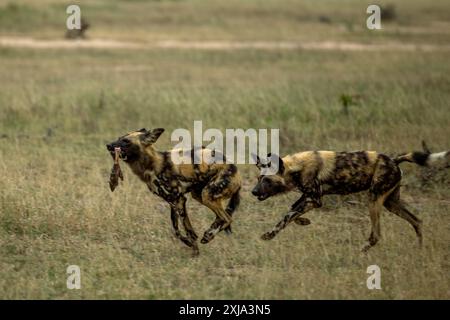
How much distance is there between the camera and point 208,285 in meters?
6.20

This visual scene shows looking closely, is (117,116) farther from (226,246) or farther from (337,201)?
(226,246)

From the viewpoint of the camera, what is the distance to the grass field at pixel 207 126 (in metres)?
6.33

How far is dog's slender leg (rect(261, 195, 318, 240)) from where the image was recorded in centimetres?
691

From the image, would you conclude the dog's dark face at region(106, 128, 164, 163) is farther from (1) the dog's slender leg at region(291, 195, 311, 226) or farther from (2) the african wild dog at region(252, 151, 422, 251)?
(1) the dog's slender leg at region(291, 195, 311, 226)

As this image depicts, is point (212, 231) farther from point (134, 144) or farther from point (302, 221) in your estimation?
point (134, 144)

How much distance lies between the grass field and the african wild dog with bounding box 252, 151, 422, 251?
337 millimetres

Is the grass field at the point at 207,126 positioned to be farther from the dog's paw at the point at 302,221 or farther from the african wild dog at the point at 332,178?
the african wild dog at the point at 332,178

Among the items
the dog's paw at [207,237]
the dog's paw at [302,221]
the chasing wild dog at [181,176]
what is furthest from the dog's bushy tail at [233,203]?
the dog's paw at [302,221]

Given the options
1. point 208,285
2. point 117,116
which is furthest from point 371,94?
point 208,285

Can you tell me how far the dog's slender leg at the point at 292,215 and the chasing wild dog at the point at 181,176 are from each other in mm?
345

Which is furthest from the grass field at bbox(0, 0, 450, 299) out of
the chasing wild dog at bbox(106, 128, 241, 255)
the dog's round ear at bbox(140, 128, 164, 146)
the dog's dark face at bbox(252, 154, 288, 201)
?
the dog's round ear at bbox(140, 128, 164, 146)

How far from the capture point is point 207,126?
1206 cm
